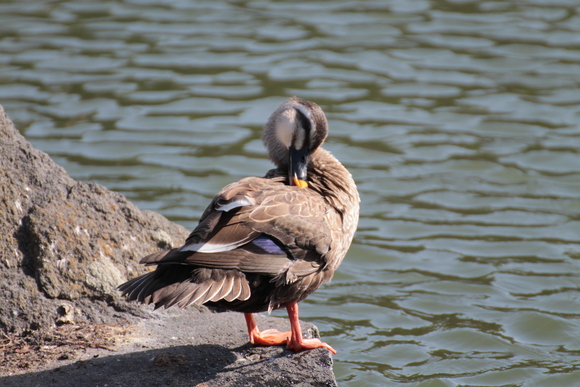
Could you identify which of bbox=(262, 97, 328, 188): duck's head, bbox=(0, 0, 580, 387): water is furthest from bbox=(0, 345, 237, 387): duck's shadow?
bbox=(0, 0, 580, 387): water

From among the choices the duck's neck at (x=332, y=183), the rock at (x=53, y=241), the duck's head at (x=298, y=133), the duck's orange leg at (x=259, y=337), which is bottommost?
the duck's orange leg at (x=259, y=337)

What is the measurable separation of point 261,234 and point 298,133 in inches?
41.6

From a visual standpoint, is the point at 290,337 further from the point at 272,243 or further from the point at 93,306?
the point at 93,306

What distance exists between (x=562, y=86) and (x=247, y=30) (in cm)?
457

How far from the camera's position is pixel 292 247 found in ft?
14.7

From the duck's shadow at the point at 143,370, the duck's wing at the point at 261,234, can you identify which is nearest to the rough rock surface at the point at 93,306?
the duck's shadow at the point at 143,370

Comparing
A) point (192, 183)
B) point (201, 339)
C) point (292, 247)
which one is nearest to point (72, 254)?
point (201, 339)

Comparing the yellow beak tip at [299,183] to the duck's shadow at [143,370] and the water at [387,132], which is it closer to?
the duck's shadow at [143,370]

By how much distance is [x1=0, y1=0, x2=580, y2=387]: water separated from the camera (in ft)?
21.5

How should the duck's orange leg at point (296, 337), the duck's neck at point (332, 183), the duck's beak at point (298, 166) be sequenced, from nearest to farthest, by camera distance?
1. the duck's orange leg at point (296, 337)
2. the duck's neck at point (332, 183)
3. the duck's beak at point (298, 166)

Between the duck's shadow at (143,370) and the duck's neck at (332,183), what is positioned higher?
the duck's neck at (332,183)

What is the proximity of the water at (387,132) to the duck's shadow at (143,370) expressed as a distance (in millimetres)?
1625

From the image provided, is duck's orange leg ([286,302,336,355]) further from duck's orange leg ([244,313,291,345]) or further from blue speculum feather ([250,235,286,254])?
blue speculum feather ([250,235,286,254])

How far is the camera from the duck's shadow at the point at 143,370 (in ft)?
13.4
